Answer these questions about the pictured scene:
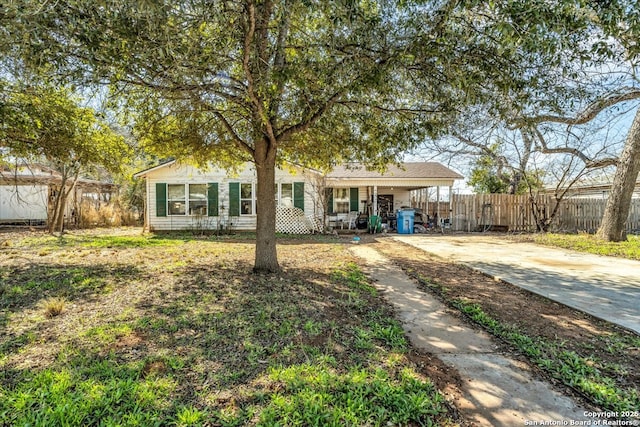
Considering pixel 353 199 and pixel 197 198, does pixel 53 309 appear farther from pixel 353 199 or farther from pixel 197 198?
pixel 353 199

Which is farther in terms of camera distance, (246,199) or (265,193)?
(246,199)

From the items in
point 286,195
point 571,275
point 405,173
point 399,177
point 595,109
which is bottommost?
point 571,275

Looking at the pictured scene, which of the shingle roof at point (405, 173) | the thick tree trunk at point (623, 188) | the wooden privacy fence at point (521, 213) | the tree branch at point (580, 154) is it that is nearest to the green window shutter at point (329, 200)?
the shingle roof at point (405, 173)

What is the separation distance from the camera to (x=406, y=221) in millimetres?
14906

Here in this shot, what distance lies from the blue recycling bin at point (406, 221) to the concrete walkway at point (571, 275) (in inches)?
213

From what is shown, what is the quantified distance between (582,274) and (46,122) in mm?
10678

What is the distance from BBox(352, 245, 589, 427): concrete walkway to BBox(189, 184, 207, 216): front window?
39.8 feet

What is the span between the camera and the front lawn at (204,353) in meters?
2.04

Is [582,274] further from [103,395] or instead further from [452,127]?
[103,395]

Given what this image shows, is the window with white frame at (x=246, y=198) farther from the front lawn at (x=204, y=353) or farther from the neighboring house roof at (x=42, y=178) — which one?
the front lawn at (x=204, y=353)

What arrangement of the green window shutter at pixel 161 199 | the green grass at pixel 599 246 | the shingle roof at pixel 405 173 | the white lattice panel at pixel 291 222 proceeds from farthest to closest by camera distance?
1. the shingle roof at pixel 405 173
2. the green window shutter at pixel 161 199
3. the white lattice panel at pixel 291 222
4. the green grass at pixel 599 246

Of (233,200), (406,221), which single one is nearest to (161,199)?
(233,200)

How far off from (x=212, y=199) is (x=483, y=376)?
13517 millimetres

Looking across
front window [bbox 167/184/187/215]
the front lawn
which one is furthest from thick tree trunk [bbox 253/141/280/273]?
front window [bbox 167/184/187/215]
